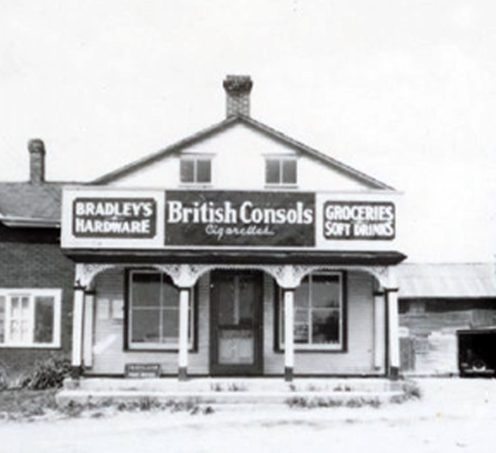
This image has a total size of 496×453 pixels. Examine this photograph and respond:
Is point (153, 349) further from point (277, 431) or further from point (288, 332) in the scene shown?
point (277, 431)

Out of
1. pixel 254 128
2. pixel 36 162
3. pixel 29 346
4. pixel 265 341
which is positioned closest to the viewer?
pixel 265 341

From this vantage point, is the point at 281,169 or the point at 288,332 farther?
the point at 281,169

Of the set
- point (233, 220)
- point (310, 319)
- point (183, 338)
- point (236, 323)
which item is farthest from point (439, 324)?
point (183, 338)

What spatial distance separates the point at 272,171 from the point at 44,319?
710 cm

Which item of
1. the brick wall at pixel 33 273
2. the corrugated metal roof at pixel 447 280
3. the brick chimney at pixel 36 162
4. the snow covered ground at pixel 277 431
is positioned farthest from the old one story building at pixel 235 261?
the corrugated metal roof at pixel 447 280

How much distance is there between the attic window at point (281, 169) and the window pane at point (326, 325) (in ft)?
11.2

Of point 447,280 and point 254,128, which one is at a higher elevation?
point 254,128

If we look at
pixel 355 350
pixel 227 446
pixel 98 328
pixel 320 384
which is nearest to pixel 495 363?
pixel 355 350

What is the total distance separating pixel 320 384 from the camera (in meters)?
17.6

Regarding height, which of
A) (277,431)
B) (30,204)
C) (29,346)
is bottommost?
(277,431)

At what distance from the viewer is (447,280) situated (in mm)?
41875

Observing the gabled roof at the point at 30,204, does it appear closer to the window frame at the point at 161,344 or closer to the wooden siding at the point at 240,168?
the wooden siding at the point at 240,168

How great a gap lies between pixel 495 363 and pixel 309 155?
1319cm

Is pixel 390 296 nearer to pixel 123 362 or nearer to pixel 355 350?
pixel 355 350
